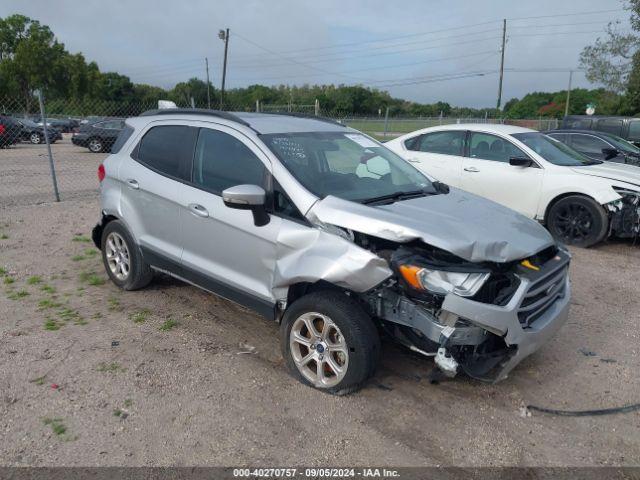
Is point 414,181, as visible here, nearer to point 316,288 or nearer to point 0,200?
point 316,288

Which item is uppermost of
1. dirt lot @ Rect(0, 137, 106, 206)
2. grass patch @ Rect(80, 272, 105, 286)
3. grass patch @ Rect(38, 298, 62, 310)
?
dirt lot @ Rect(0, 137, 106, 206)

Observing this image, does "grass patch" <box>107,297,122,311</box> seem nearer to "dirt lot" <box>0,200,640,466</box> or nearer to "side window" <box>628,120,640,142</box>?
"dirt lot" <box>0,200,640,466</box>

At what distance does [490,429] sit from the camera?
309cm

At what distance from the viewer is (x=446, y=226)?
10.4 ft

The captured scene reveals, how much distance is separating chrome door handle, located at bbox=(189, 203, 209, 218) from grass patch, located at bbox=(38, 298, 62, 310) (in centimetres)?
184

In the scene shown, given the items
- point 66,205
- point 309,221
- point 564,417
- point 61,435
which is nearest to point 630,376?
point 564,417

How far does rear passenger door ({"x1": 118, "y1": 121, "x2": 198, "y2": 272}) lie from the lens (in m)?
4.20

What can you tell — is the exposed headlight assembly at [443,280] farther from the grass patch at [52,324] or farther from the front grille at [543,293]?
the grass patch at [52,324]

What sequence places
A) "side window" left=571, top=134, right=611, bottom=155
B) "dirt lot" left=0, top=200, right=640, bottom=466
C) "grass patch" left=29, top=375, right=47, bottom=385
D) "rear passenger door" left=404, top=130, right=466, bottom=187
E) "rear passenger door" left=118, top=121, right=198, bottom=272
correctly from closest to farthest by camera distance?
"dirt lot" left=0, top=200, right=640, bottom=466, "grass patch" left=29, top=375, right=47, bottom=385, "rear passenger door" left=118, top=121, right=198, bottom=272, "rear passenger door" left=404, top=130, right=466, bottom=187, "side window" left=571, top=134, right=611, bottom=155

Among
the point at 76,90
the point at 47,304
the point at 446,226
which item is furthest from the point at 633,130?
the point at 76,90

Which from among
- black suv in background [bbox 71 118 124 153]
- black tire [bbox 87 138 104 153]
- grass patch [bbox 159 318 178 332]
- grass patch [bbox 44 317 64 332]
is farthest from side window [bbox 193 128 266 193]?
black tire [bbox 87 138 104 153]

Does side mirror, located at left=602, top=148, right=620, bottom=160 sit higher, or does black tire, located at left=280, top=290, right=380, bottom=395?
side mirror, located at left=602, top=148, right=620, bottom=160

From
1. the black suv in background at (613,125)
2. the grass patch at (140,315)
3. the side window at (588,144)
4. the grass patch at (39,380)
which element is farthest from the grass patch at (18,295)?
the black suv in background at (613,125)

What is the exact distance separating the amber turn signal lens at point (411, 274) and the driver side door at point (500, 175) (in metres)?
4.99
